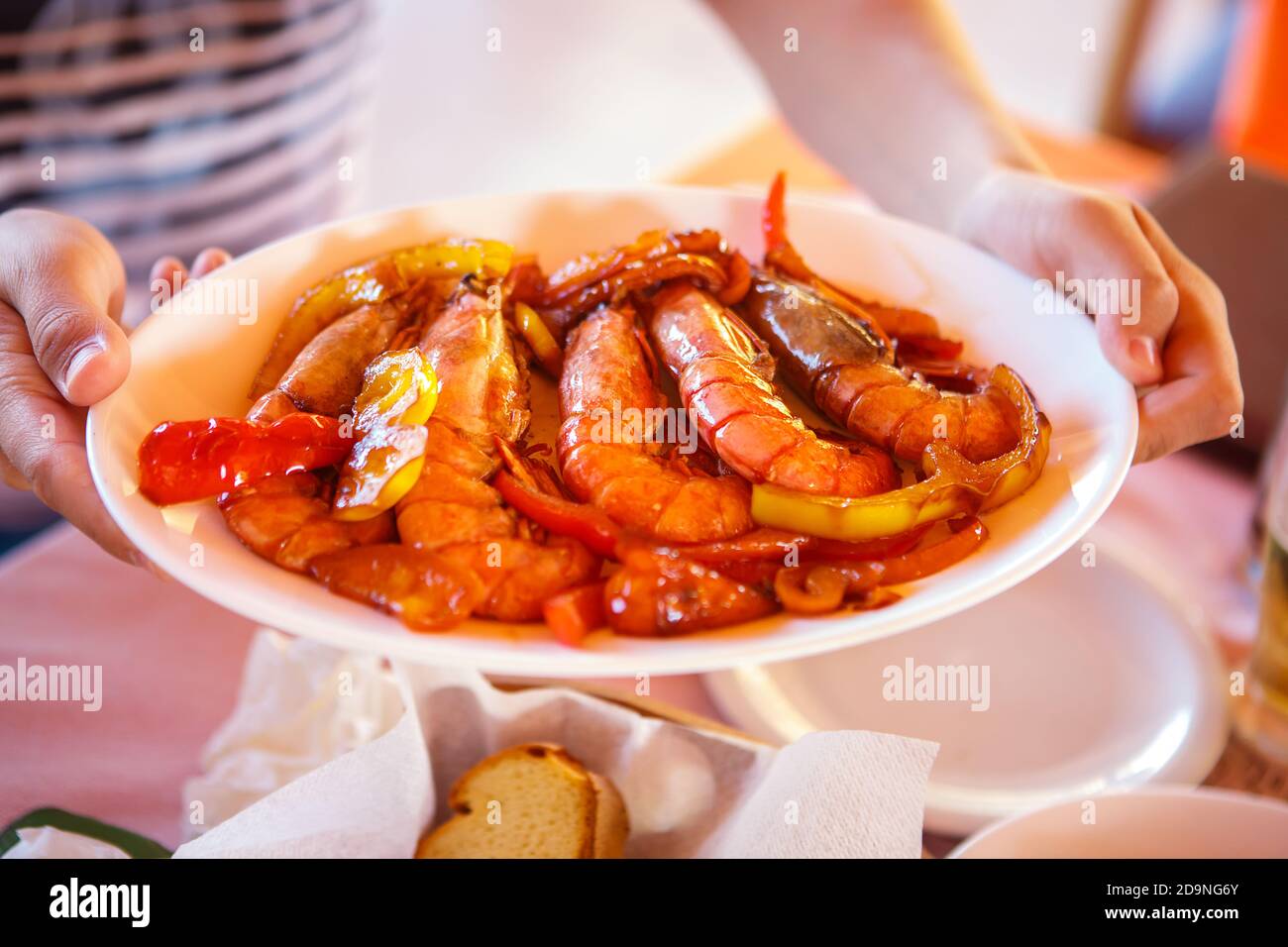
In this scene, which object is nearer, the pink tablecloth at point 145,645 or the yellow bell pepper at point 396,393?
the yellow bell pepper at point 396,393

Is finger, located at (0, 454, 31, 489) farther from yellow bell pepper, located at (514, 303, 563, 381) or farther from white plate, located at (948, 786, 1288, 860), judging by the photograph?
white plate, located at (948, 786, 1288, 860)

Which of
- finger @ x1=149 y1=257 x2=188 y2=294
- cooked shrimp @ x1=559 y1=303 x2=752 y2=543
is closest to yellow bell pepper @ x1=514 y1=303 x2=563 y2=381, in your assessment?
cooked shrimp @ x1=559 y1=303 x2=752 y2=543

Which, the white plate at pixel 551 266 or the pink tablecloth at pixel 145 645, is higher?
the white plate at pixel 551 266

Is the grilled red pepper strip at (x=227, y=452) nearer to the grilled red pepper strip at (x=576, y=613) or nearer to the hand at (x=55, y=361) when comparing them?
the hand at (x=55, y=361)

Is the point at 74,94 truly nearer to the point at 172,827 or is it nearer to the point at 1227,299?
the point at 172,827

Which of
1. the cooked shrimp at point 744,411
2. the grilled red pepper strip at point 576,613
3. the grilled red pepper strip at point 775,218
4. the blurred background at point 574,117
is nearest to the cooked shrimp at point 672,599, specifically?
the grilled red pepper strip at point 576,613

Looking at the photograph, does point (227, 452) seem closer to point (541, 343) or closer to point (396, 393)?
point (396, 393)
